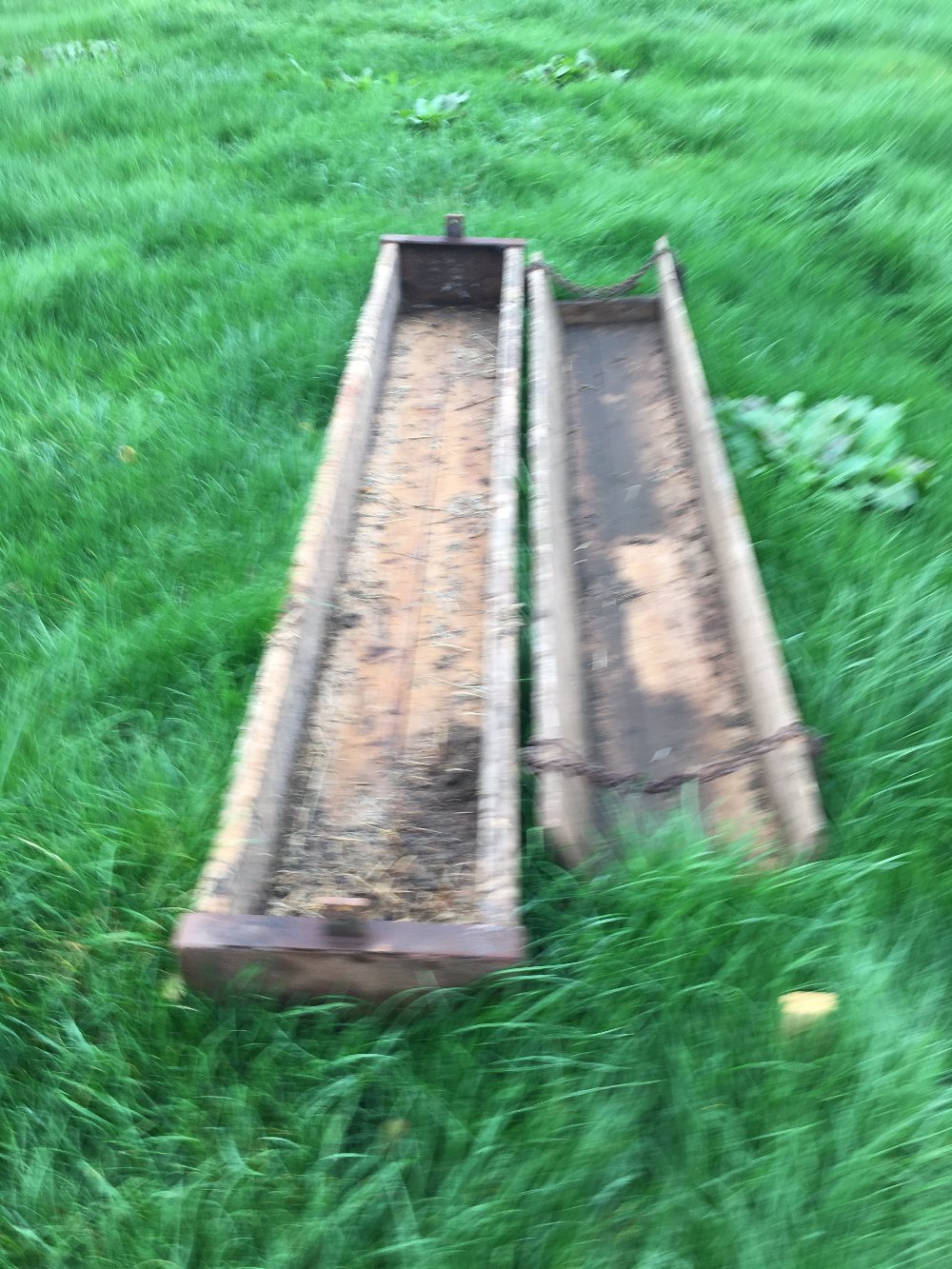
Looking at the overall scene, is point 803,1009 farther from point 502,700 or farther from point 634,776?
point 502,700

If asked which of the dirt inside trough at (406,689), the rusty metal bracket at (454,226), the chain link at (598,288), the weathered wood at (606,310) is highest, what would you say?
the rusty metal bracket at (454,226)

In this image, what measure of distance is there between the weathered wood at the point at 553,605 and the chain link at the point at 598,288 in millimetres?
289

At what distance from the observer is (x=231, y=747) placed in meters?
2.27

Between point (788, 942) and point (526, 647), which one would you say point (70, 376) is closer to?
point (526, 647)

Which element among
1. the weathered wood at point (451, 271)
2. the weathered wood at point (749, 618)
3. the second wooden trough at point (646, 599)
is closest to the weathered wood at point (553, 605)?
the second wooden trough at point (646, 599)

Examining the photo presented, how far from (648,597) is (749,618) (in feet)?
1.83

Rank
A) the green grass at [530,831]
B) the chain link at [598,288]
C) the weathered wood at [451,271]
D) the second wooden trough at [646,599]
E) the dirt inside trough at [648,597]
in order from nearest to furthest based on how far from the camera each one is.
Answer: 1. the green grass at [530,831]
2. the second wooden trough at [646,599]
3. the dirt inside trough at [648,597]
4. the chain link at [598,288]
5. the weathered wood at [451,271]

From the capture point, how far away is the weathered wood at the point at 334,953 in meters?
1.61

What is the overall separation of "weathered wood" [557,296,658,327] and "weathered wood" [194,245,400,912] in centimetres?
102

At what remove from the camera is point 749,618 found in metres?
2.38

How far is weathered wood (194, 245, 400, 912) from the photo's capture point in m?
1.84

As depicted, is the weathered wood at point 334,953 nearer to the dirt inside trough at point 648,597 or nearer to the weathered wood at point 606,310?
the dirt inside trough at point 648,597

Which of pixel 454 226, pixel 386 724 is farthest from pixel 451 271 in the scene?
pixel 386 724

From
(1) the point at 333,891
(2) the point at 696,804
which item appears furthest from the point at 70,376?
(2) the point at 696,804
